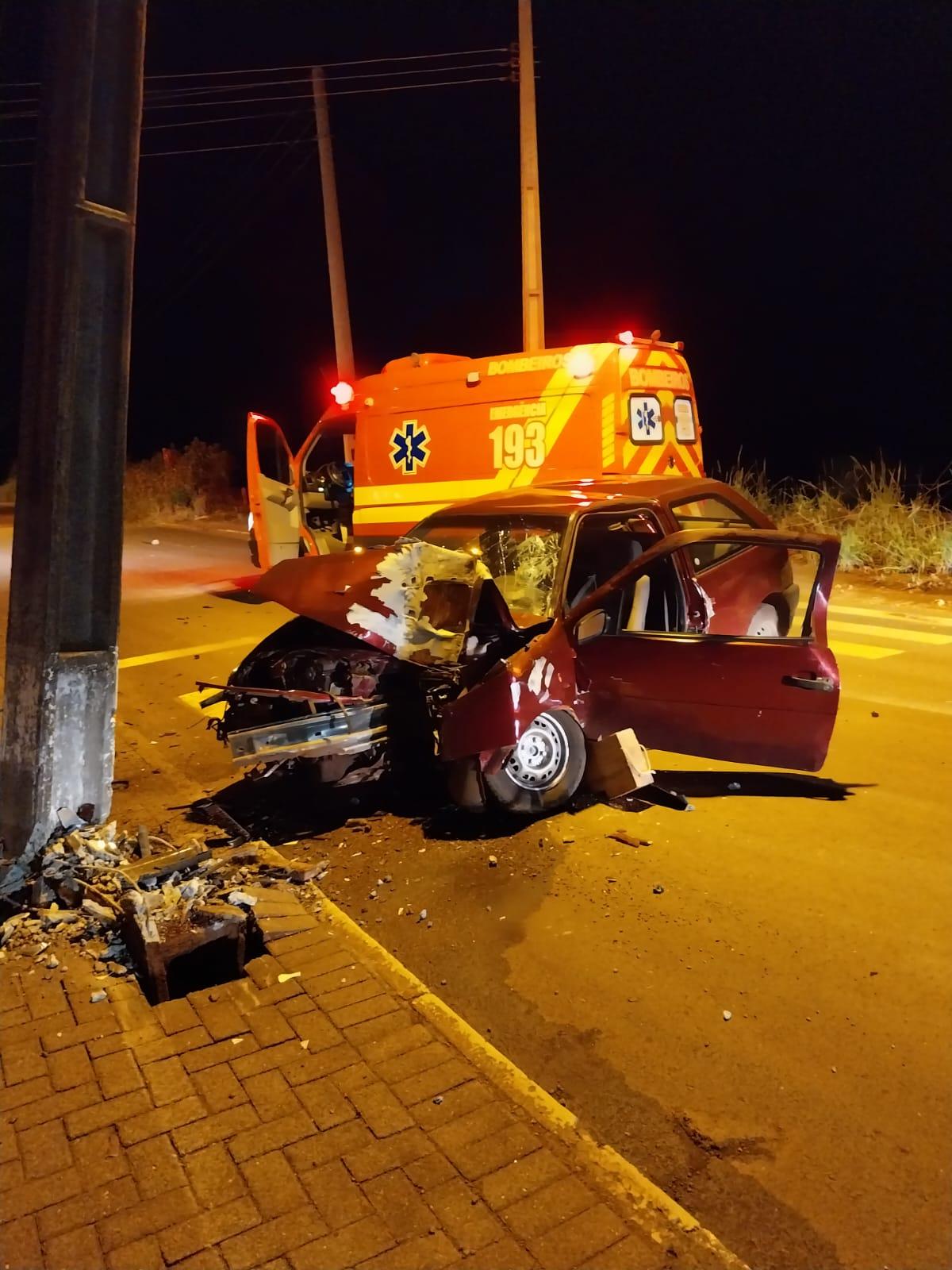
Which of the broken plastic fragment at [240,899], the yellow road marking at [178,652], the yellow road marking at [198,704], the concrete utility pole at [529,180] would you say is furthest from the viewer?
the concrete utility pole at [529,180]

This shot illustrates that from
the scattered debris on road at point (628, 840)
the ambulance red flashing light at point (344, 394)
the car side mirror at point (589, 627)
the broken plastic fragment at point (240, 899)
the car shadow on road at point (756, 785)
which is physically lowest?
the broken plastic fragment at point (240, 899)

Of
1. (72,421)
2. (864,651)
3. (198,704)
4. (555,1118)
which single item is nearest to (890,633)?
(864,651)

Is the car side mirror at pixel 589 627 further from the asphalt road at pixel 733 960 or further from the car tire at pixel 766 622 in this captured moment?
the car tire at pixel 766 622

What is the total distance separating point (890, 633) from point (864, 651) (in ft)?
3.38

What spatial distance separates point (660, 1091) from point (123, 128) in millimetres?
4080

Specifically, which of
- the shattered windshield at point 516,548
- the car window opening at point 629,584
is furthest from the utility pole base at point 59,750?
the car window opening at point 629,584

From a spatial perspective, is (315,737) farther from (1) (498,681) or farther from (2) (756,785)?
(2) (756,785)

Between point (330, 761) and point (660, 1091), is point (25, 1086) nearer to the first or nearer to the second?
point (660, 1091)

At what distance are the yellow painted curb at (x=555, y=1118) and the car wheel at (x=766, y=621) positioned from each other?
13.2 feet

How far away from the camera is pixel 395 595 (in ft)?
15.9

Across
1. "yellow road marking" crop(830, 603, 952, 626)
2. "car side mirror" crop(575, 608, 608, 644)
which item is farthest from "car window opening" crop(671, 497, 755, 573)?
"yellow road marking" crop(830, 603, 952, 626)

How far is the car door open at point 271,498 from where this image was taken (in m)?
11.0

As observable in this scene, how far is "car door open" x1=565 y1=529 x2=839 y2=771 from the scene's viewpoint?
15.3 feet

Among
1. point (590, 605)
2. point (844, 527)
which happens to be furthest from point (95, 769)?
point (844, 527)
